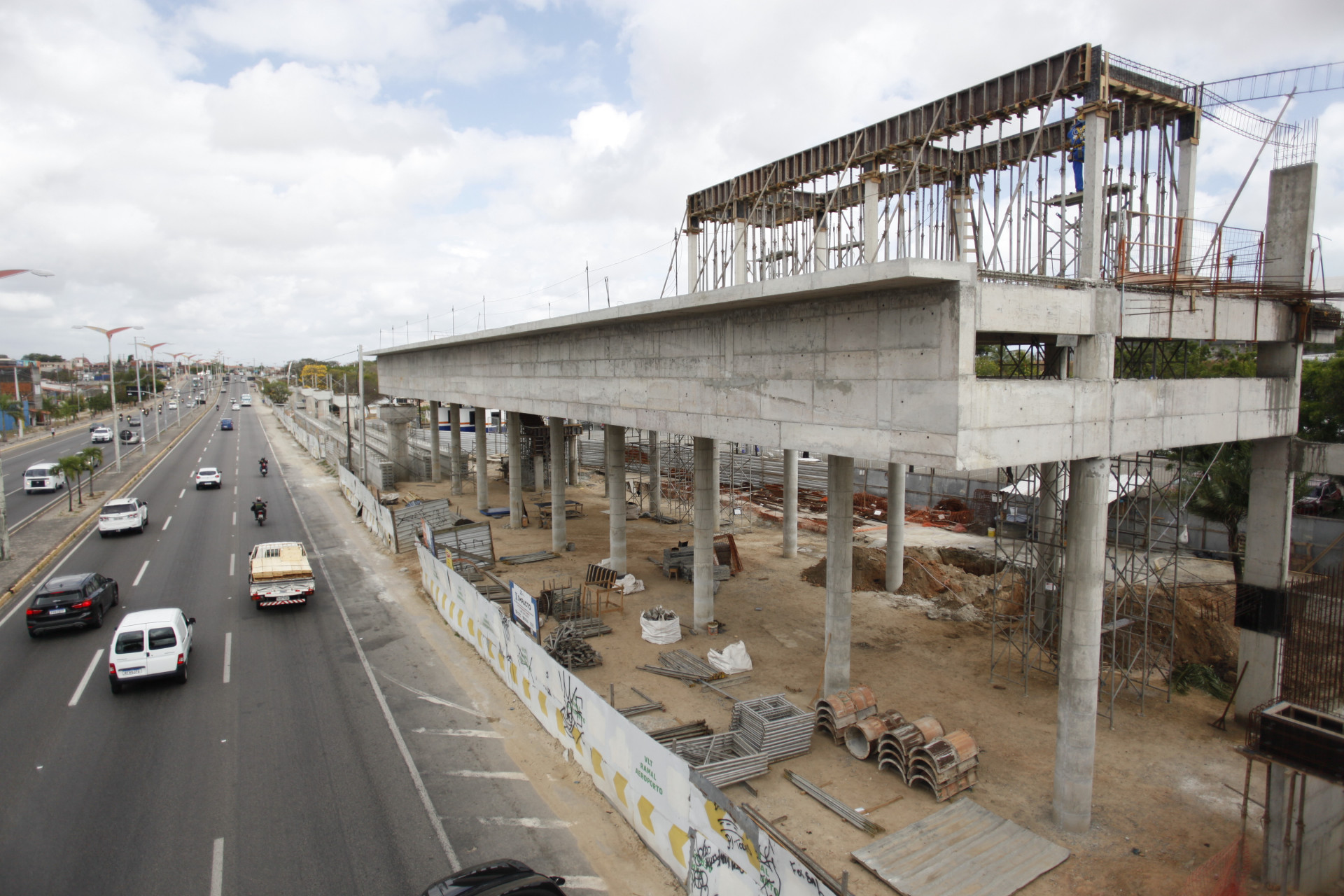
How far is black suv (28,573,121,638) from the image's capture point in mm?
18703

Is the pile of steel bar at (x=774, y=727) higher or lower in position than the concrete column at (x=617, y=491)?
lower

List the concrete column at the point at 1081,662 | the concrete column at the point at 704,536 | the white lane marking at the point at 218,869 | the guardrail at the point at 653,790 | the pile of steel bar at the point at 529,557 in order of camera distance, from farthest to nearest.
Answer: the pile of steel bar at the point at 529,557, the concrete column at the point at 704,536, the concrete column at the point at 1081,662, the white lane marking at the point at 218,869, the guardrail at the point at 653,790

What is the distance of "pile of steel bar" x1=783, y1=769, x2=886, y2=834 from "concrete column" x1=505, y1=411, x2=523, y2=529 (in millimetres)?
22628

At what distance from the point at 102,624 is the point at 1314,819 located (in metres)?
27.0

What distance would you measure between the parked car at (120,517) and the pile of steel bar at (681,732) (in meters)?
29.3

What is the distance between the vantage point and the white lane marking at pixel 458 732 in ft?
45.5

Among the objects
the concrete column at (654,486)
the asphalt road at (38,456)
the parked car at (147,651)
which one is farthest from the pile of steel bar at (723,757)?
the asphalt road at (38,456)

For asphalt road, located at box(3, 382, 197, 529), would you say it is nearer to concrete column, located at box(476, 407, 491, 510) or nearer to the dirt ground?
concrete column, located at box(476, 407, 491, 510)

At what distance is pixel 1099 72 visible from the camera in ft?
39.0

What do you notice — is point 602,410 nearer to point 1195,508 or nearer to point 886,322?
point 886,322

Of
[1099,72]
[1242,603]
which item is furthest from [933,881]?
[1099,72]

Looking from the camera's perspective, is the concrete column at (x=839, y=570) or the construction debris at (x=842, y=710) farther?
the concrete column at (x=839, y=570)

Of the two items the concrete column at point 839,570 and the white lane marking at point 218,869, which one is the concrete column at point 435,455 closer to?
the concrete column at point 839,570

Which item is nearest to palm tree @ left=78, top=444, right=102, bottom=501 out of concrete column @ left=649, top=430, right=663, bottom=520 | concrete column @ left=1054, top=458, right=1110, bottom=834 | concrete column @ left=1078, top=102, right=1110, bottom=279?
concrete column @ left=649, top=430, right=663, bottom=520
